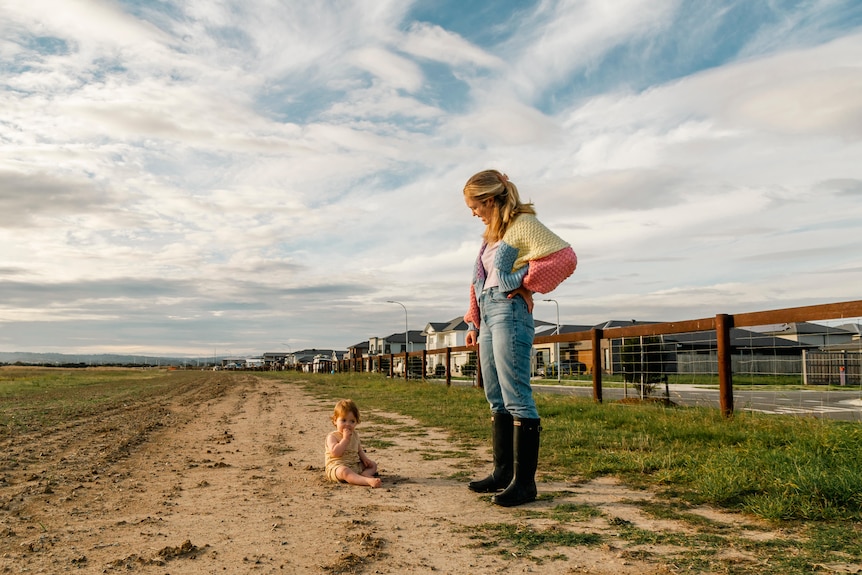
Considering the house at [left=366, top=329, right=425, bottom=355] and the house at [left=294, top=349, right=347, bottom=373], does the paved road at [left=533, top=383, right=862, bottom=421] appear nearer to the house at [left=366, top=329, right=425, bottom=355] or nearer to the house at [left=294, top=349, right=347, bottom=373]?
the house at [left=294, top=349, right=347, bottom=373]

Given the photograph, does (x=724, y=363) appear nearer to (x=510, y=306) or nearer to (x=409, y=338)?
(x=510, y=306)

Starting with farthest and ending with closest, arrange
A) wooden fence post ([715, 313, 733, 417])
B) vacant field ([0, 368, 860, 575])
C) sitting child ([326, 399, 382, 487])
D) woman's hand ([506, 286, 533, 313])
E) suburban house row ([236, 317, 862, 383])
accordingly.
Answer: suburban house row ([236, 317, 862, 383]), wooden fence post ([715, 313, 733, 417]), sitting child ([326, 399, 382, 487]), woman's hand ([506, 286, 533, 313]), vacant field ([0, 368, 860, 575])

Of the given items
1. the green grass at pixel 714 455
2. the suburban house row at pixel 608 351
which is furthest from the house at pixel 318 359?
the green grass at pixel 714 455

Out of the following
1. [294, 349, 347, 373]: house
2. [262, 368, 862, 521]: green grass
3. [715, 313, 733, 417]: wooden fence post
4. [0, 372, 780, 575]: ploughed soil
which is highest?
[715, 313, 733, 417]: wooden fence post

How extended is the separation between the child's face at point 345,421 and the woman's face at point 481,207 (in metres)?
1.79

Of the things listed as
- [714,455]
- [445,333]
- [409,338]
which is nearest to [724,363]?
[714,455]

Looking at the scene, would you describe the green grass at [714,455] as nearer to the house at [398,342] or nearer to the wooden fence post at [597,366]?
the wooden fence post at [597,366]

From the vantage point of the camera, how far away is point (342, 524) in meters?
3.08

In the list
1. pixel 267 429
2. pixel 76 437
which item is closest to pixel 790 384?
pixel 267 429

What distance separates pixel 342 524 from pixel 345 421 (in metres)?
1.45

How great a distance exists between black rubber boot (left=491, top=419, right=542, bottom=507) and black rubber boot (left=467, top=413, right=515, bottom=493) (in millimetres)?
235

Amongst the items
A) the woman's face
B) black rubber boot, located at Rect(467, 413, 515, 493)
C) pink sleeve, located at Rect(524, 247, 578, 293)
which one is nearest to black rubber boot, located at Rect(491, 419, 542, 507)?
black rubber boot, located at Rect(467, 413, 515, 493)

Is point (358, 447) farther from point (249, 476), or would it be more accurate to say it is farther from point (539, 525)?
point (539, 525)

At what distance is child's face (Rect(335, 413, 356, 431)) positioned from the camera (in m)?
4.48
